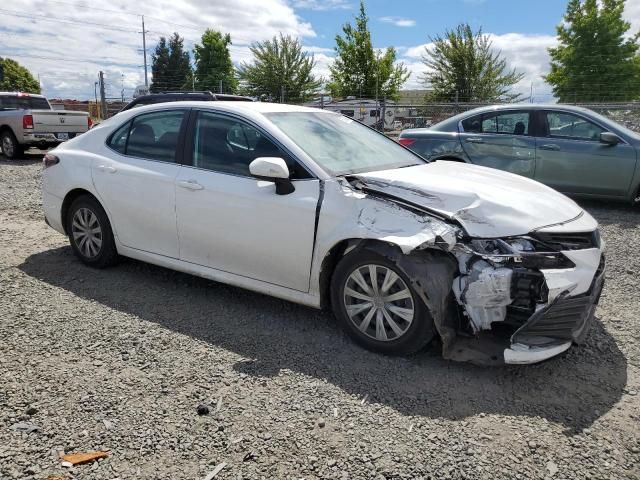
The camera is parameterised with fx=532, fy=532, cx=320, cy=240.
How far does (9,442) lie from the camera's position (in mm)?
2541

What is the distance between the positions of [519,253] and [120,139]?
3.57m

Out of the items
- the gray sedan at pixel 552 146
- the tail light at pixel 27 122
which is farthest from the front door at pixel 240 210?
the tail light at pixel 27 122

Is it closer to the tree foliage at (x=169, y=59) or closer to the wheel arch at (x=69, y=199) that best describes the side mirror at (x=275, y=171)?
the wheel arch at (x=69, y=199)

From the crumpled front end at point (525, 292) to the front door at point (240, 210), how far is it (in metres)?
1.09

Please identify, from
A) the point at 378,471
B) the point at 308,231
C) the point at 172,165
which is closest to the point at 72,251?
the point at 172,165

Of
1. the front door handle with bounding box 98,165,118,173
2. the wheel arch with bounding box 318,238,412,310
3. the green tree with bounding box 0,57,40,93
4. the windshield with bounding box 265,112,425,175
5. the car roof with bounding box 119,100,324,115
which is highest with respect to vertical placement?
the car roof with bounding box 119,100,324,115

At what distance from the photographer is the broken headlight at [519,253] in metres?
3.04

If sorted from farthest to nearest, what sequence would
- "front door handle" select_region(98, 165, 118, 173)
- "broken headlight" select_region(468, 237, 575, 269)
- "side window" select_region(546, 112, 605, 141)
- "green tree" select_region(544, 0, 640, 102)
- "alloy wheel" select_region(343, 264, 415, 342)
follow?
"green tree" select_region(544, 0, 640, 102) → "side window" select_region(546, 112, 605, 141) → "front door handle" select_region(98, 165, 118, 173) → "alloy wheel" select_region(343, 264, 415, 342) → "broken headlight" select_region(468, 237, 575, 269)

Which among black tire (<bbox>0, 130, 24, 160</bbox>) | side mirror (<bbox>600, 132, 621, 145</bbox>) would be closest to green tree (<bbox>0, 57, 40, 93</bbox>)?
black tire (<bbox>0, 130, 24, 160</bbox>)

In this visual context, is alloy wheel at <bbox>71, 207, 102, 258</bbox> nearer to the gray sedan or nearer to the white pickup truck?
the gray sedan

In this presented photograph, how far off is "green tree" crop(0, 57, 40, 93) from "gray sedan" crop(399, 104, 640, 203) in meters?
64.7

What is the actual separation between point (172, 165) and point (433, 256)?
2.29 m

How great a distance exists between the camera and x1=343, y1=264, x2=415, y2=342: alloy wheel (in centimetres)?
326

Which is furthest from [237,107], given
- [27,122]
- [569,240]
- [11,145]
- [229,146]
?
[11,145]
